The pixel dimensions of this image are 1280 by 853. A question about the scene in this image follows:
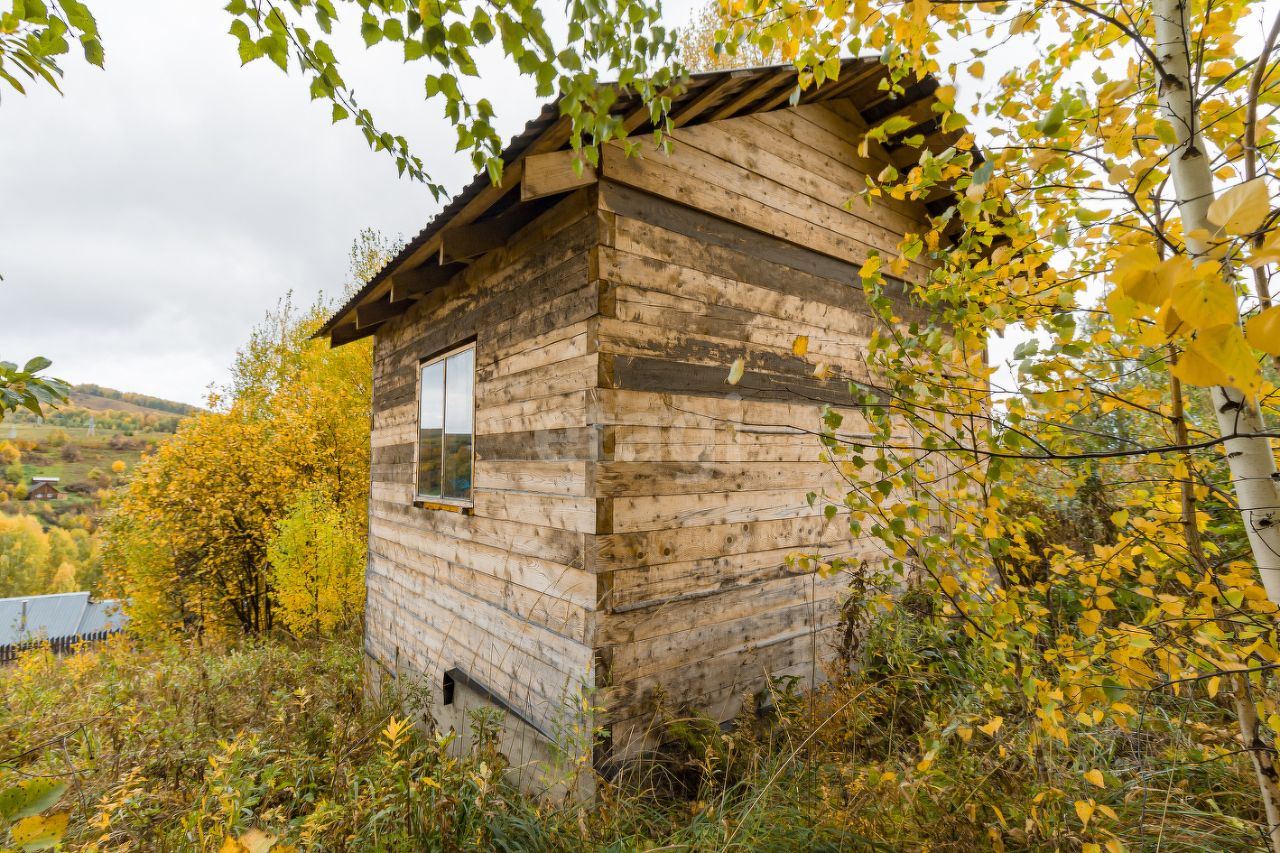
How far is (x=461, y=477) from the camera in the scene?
473cm

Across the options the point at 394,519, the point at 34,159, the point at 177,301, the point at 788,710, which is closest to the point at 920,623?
the point at 788,710

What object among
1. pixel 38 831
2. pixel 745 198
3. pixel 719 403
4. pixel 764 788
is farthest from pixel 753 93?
pixel 38 831

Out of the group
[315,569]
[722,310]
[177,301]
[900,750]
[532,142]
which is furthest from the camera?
[177,301]

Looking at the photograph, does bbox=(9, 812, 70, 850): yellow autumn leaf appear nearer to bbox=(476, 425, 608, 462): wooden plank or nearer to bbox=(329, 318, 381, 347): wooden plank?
bbox=(476, 425, 608, 462): wooden plank

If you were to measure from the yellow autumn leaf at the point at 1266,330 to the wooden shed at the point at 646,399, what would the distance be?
205 centimetres

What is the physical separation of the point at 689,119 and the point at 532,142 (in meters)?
1.17

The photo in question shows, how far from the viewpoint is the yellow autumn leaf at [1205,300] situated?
692mm

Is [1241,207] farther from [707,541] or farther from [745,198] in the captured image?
[745,198]

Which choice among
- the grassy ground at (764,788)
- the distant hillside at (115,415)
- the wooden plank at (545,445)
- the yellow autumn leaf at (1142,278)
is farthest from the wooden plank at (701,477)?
the distant hillside at (115,415)

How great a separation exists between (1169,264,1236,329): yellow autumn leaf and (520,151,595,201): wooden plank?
2.89 meters

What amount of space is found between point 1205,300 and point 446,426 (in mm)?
5090

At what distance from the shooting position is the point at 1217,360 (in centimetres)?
71

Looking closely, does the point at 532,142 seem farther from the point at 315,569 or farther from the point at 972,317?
the point at 315,569

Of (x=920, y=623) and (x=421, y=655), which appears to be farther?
(x=421, y=655)
